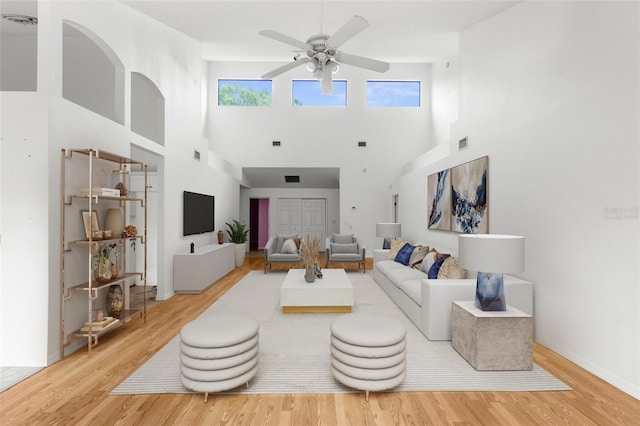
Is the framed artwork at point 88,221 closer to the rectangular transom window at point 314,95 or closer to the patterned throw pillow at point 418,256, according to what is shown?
the patterned throw pillow at point 418,256

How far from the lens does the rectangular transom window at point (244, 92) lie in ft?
30.6

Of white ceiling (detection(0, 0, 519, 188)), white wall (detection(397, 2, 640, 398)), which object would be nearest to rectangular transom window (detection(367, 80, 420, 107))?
white ceiling (detection(0, 0, 519, 188))

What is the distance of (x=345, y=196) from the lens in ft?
31.9

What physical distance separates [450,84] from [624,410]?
7.12 meters

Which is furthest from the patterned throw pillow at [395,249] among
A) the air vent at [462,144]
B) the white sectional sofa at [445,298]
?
the white sectional sofa at [445,298]

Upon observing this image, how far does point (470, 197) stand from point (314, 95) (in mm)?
6214

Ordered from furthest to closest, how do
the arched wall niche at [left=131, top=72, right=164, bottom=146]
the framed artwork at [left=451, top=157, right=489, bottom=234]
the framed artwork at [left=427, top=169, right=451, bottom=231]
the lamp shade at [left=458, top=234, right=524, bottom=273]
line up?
the arched wall niche at [left=131, top=72, right=164, bottom=146] → the framed artwork at [left=427, top=169, right=451, bottom=231] → the framed artwork at [left=451, top=157, right=489, bottom=234] → the lamp shade at [left=458, top=234, right=524, bottom=273]

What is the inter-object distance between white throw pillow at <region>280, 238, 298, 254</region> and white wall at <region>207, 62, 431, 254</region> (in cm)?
253

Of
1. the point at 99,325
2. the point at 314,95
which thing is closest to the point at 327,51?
the point at 99,325

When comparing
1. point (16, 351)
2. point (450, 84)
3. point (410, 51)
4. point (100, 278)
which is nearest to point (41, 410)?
point (16, 351)

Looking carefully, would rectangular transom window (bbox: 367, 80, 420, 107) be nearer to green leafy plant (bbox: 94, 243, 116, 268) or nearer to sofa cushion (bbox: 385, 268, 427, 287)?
sofa cushion (bbox: 385, 268, 427, 287)

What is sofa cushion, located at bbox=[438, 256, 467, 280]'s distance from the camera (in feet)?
12.5

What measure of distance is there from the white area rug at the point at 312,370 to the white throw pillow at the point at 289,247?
11.1ft

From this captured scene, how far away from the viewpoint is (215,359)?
90.5 inches
